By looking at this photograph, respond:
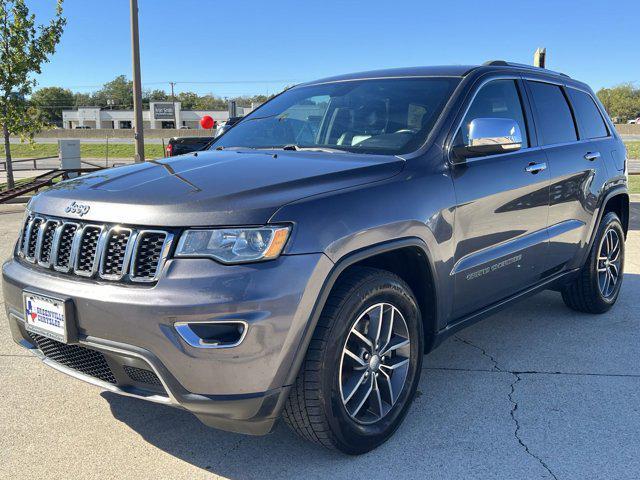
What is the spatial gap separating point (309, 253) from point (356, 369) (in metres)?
0.74

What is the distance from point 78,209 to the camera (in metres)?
2.69

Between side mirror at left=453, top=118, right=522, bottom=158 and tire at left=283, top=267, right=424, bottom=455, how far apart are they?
2.90 ft

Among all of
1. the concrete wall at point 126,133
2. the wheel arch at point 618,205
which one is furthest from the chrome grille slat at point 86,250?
the concrete wall at point 126,133

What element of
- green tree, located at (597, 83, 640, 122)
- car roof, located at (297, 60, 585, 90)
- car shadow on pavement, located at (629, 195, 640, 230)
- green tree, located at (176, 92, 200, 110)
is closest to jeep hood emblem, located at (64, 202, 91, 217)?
car roof, located at (297, 60, 585, 90)

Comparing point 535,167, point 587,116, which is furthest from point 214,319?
point 587,116

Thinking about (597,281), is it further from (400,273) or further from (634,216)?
(634,216)

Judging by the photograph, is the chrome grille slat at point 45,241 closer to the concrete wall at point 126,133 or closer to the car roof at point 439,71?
the car roof at point 439,71

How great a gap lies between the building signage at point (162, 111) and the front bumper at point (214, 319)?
87127 mm

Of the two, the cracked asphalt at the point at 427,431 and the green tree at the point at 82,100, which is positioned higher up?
the green tree at the point at 82,100

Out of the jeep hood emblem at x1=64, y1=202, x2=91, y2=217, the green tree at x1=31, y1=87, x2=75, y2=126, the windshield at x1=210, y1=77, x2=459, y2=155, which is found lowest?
the jeep hood emblem at x1=64, y1=202, x2=91, y2=217

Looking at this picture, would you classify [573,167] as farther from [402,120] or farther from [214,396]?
[214,396]

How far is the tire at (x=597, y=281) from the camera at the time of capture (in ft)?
16.1

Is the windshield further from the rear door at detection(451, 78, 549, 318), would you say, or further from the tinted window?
the tinted window

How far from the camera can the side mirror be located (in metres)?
3.28
